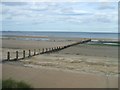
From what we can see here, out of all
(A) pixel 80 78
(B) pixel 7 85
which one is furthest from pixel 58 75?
(B) pixel 7 85

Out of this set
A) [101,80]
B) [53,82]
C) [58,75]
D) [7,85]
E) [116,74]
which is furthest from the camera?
[116,74]

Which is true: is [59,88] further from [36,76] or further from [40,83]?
[36,76]

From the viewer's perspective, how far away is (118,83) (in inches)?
416

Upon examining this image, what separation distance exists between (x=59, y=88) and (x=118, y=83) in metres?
2.99

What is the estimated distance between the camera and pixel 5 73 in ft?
38.7

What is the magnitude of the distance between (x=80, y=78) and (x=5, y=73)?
397cm

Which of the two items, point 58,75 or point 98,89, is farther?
point 58,75

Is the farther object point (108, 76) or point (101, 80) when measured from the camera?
point (108, 76)

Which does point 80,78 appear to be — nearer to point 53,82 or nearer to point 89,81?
point 89,81

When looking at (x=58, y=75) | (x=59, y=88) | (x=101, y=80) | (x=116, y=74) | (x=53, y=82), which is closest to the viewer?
(x=59, y=88)

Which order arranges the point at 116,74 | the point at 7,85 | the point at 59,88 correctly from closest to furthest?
the point at 7,85 < the point at 59,88 < the point at 116,74

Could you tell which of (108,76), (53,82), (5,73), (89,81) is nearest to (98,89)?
(89,81)

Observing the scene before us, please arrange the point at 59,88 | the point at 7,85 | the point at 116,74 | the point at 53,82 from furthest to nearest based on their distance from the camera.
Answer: the point at 116,74 → the point at 53,82 → the point at 59,88 → the point at 7,85

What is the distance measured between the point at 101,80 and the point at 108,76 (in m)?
1.21
